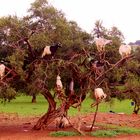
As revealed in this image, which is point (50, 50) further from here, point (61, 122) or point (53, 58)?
point (61, 122)

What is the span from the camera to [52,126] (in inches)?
790

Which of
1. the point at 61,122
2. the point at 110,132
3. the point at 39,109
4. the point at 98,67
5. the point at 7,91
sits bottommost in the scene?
the point at 110,132

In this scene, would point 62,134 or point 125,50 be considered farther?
point 62,134

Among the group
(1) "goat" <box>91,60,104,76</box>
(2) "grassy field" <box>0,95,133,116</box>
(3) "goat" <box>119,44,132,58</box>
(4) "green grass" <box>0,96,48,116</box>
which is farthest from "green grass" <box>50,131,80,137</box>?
(4) "green grass" <box>0,96,48,116</box>

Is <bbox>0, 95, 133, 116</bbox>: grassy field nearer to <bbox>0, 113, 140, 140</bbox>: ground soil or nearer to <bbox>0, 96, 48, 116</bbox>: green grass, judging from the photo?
<bbox>0, 96, 48, 116</bbox>: green grass

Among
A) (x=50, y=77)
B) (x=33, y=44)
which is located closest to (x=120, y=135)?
(x=50, y=77)

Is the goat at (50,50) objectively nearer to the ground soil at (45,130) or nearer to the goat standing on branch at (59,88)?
the goat standing on branch at (59,88)

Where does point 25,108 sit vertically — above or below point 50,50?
below

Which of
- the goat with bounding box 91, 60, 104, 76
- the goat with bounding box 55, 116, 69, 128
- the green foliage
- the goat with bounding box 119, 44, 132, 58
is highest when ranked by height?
the goat with bounding box 119, 44, 132, 58

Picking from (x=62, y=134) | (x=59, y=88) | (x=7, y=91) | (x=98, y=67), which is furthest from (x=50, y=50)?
(x=62, y=134)

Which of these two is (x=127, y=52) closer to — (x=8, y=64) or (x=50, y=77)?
(x=50, y=77)

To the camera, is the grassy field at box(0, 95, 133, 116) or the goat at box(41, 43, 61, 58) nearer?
the goat at box(41, 43, 61, 58)

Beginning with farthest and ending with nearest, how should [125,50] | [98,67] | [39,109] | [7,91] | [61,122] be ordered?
[39,109]
[61,122]
[98,67]
[7,91]
[125,50]

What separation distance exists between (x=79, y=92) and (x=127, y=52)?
3327mm
